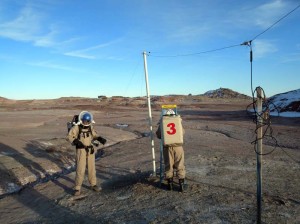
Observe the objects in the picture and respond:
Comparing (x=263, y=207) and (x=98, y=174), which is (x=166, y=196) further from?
(x=98, y=174)

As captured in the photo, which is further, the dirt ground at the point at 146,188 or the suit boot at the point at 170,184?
the suit boot at the point at 170,184

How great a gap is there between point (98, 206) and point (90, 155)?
58.2 inches

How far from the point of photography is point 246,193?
25.1 ft

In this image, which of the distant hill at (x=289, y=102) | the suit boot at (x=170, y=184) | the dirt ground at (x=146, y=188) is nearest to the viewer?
the dirt ground at (x=146, y=188)

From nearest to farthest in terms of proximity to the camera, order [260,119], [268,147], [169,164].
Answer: [260,119]
[169,164]
[268,147]

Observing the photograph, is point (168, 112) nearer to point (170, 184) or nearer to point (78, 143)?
point (170, 184)

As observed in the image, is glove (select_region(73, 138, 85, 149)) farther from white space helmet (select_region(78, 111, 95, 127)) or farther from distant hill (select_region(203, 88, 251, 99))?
distant hill (select_region(203, 88, 251, 99))

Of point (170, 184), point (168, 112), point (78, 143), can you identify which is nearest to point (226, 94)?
point (168, 112)

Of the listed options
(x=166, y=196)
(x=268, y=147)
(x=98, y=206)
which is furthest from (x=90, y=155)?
(x=268, y=147)

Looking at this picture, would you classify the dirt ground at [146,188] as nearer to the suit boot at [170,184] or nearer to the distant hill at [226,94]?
the suit boot at [170,184]

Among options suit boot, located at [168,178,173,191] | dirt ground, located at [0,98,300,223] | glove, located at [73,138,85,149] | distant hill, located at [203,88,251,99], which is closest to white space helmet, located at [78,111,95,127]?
glove, located at [73,138,85,149]

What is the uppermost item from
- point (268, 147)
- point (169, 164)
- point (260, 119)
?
point (260, 119)

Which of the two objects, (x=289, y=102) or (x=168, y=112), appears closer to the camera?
(x=168, y=112)

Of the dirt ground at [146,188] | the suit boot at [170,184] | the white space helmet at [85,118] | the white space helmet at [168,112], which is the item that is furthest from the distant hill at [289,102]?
the white space helmet at [85,118]
